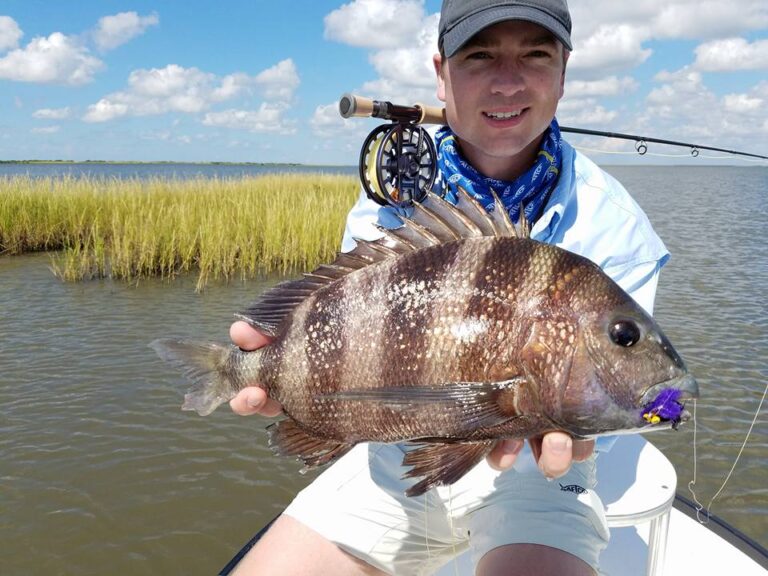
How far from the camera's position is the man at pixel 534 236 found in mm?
2123

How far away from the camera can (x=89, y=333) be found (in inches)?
325

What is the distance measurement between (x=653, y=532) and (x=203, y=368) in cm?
213

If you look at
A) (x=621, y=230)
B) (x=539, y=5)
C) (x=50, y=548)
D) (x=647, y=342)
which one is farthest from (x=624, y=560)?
(x=50, y=548)

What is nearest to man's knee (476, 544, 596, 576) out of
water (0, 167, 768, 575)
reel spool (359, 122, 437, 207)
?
reel spool (359, 122, 437, 207)

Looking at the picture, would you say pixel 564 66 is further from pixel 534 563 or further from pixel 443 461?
pixel 534 563

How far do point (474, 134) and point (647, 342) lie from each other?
1.22m

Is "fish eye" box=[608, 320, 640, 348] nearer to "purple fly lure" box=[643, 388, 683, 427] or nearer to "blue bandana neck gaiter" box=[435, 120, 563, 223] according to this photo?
"purple fly lure" box=[643, 388, 683, 427]

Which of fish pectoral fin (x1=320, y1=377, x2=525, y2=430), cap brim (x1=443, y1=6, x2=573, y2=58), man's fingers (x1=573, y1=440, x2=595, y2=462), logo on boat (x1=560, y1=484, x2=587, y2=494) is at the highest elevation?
cap brim (x1=443, y1=6, x2=573, y2=58)

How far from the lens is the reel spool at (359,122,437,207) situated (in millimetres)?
2889

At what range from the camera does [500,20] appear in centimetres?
211

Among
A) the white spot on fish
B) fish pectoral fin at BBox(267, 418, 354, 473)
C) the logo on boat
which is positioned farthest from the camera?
the logo on boat

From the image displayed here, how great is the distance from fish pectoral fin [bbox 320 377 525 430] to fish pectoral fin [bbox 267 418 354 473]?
357 mm

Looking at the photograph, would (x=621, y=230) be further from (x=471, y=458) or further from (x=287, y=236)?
(x=287, y=236)

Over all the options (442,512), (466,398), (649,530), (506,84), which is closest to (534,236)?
(506,84)
